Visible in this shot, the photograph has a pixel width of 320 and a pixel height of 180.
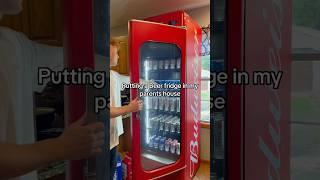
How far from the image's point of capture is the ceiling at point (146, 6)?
3.59 meters

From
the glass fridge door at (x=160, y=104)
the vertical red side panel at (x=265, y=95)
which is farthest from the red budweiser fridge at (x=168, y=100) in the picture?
the vertical red side panel at (x=265, y=95)

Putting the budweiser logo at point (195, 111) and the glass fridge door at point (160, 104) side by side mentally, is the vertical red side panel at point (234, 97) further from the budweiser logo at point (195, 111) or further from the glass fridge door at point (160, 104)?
the budweiser logo at point (195, 111)

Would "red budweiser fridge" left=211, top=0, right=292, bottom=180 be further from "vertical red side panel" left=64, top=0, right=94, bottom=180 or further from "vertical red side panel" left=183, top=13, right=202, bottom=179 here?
"vertical red side panel" left=183, top=13, right=202, bottom=179

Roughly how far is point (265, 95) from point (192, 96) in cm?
227

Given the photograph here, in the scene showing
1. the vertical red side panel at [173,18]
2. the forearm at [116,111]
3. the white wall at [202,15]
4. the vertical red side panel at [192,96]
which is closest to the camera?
the forearm at [116,111]

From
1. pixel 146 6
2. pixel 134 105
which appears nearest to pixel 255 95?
pixel 134 105

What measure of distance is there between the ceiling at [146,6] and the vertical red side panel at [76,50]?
285 centimetres

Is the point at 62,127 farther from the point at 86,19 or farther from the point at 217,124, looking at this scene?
the point at 217,124

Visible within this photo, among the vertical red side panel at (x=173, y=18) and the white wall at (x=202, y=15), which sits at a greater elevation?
the white wall at (x=202, y=15)

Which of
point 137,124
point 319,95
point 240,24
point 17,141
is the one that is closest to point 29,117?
point 17,141

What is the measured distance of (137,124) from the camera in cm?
271

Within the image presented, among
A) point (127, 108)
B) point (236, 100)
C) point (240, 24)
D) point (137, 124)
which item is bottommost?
point (137, 124)

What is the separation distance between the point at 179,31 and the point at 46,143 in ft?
7.82

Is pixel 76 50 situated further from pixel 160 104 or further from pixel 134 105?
pixel 160 104
